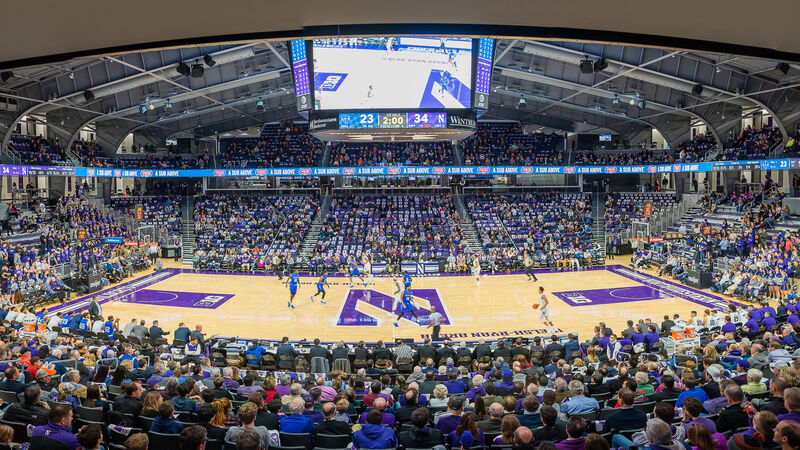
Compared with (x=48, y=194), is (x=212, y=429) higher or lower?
lower

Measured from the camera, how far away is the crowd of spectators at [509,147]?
40219mm

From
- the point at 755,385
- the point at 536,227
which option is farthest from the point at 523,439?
the point at 536,227

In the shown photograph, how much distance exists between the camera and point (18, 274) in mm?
20531

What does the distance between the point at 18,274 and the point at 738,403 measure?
25749mm

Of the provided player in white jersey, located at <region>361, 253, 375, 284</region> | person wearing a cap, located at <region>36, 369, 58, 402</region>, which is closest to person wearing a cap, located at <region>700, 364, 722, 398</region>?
person wearing a cap, located at <region>36, 369, 58, 402</region>

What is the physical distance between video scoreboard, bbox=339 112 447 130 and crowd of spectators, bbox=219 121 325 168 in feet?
66.9

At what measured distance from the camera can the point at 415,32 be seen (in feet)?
11.5

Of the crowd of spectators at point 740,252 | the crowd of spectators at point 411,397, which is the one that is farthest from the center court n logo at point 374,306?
the crowd of spectators at point 740,252

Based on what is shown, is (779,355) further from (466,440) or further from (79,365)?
(79,365)

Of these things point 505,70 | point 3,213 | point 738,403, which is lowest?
point 738,403

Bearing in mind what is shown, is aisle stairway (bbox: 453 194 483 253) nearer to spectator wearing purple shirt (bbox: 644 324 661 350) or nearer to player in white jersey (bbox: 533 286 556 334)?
player in white jersey (bbox: 533 286 556 334)

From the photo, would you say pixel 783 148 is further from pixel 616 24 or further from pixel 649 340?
pixel 616 24

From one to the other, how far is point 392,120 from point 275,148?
27.1 m

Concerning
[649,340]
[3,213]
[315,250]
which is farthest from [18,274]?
[649,340]
